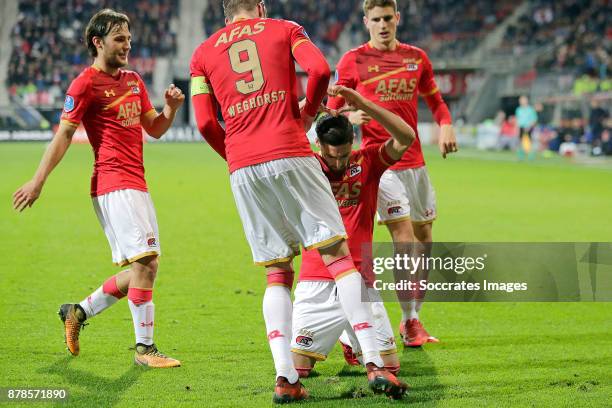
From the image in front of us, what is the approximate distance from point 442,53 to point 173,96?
130ft

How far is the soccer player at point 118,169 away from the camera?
5.83 meters

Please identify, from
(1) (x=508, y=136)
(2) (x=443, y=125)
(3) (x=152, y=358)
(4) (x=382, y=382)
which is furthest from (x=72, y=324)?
(1) (x=508, y=136)

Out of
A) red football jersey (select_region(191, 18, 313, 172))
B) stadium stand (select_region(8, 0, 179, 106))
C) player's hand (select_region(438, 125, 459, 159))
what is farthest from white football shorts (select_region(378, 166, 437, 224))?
stadium stand (select_region(8, 0, 179, 106))

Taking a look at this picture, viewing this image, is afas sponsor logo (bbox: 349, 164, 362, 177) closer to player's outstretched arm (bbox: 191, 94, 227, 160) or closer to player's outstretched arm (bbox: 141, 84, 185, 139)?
player's outstretched arm (bbox: 191, 94, 227, 160)

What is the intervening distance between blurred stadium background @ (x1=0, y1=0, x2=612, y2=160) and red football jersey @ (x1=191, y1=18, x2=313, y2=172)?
26169mm

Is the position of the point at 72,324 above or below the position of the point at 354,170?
below

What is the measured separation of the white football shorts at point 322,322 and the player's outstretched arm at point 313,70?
120 cm

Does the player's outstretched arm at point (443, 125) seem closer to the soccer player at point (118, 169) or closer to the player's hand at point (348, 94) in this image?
the player's hand at point (348, 94)

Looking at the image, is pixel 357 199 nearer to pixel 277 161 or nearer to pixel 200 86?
pixel 277 161

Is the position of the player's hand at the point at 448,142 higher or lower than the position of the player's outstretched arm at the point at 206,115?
lower

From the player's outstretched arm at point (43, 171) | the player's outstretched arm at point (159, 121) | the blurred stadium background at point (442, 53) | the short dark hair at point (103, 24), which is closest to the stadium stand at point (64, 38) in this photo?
the blurred stadium background at point (442, 53)

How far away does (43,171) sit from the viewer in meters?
5.53

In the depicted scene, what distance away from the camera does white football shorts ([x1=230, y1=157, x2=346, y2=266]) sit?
189 inches

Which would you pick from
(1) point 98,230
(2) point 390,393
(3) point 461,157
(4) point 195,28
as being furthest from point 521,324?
(4) point 195,28
